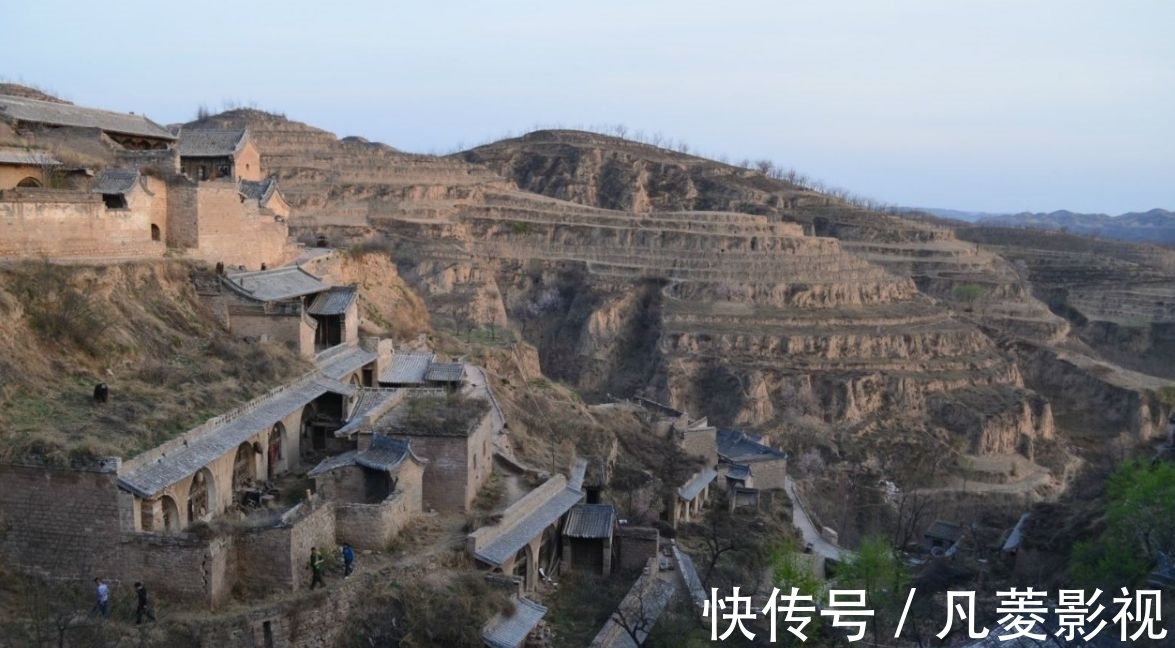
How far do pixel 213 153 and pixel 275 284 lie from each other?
9.96 metres

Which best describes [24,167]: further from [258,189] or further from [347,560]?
[347,560]

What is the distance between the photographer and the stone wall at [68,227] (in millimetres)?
20641

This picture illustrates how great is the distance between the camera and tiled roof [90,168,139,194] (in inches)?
913

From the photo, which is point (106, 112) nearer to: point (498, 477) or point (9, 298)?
point (9, 298)

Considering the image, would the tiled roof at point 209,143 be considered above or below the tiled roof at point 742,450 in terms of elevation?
above

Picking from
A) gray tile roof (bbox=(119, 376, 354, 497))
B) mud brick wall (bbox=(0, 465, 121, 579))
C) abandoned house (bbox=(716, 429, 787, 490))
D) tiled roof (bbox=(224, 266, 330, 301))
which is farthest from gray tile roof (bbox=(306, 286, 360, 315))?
abandoned house (bbox=(716, 429, 787, 490))

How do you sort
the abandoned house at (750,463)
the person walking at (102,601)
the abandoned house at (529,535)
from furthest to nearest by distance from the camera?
the abandoned house at (750,463) → the abandoned house at (529,535) → the person walking at (102,601)

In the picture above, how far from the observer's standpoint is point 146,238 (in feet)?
78.4

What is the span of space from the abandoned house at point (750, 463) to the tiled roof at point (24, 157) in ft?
77.0

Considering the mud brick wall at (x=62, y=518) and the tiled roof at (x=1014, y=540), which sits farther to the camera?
the tiled roof at (x=1014, y=540)

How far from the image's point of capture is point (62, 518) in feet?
47.5

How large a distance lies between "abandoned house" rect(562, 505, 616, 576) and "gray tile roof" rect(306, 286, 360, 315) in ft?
28.0

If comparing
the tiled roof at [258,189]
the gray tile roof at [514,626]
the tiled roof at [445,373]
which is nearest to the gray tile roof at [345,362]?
the tiled roof at [445,373]

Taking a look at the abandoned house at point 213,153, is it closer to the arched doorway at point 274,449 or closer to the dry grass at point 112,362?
the dry grass at point 112,362
